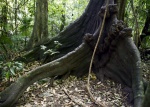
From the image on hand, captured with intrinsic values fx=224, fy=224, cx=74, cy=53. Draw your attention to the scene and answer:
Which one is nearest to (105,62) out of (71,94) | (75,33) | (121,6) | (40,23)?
(71,94)

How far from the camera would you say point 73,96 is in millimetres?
4500

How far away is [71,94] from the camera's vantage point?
181 inches

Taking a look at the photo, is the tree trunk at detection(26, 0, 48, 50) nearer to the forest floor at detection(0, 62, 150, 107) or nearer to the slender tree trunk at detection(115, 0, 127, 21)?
the slender tree trunk at detection(115, 0, 127, 21)

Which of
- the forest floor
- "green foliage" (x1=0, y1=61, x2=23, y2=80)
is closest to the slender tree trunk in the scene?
the forest floor

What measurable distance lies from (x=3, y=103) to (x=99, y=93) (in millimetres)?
1943

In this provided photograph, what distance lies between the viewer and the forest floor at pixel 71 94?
4259 mm

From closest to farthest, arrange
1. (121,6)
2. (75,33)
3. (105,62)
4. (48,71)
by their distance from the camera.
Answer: (48,71)
(105,62)
(75,33)
(121,6)

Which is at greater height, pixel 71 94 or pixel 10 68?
pixel 10 68

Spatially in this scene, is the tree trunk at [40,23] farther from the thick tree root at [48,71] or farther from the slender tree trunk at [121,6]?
the thick tree root at [48,71]

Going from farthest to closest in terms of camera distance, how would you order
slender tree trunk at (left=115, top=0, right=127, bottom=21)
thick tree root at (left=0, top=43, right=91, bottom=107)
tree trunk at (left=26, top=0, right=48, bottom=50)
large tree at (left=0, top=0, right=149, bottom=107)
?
tree trunk at (left=26, top=0, right=48, bottom=50)
slender tree trunk at (left=115, top=0, right=127, bottom=21)
large tree at (left=0, top=0, right=149, bottom=107)
thick tree root at (left=0, top=43, right=91, bottom=107)

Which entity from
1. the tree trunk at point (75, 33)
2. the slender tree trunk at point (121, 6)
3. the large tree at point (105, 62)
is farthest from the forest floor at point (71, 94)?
the slender tree trunk at point (121, 6)

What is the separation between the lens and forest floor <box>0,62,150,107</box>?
426 centimetres

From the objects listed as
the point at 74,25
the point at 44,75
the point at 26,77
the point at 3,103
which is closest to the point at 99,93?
the point at 44,75

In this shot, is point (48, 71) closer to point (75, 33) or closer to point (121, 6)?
point (75, 33)
